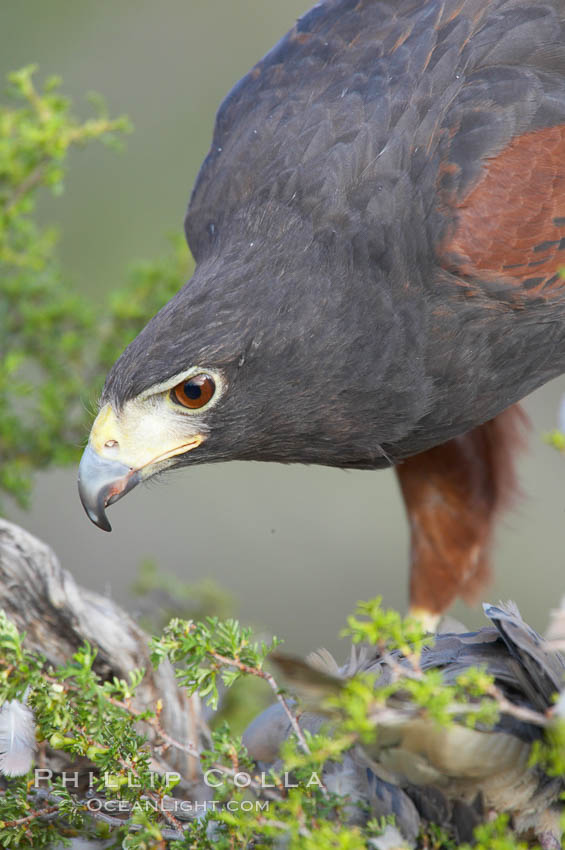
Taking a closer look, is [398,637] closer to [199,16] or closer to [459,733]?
[459,733]

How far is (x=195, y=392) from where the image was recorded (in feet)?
6.61

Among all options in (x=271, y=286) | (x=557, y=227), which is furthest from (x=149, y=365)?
(x=557, y=227)

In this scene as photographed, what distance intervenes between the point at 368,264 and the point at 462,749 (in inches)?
44.5

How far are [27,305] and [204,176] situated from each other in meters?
0.75

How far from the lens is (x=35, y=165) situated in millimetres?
2682

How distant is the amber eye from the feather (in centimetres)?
65

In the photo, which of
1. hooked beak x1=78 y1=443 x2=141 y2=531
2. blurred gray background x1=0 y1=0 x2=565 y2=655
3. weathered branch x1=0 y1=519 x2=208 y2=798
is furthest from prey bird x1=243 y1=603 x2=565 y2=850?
blurred gray background x1=0 y1=0 x2=565 y2=655

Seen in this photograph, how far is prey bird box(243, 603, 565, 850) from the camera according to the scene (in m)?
1.26

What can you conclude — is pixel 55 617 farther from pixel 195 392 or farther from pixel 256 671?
pixel 256 671

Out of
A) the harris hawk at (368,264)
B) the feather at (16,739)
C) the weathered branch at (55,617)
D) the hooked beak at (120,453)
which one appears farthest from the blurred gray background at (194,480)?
the feather at (16,739)

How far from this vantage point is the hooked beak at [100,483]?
78.5 inches

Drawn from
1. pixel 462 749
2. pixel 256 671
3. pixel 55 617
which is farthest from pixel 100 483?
pixel 462 749

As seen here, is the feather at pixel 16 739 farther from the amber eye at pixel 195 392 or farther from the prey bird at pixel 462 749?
the amber eye at pixel 195 392

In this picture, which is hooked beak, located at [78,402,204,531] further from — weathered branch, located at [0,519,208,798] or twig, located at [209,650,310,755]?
twig, located at [209,650,310,755]
